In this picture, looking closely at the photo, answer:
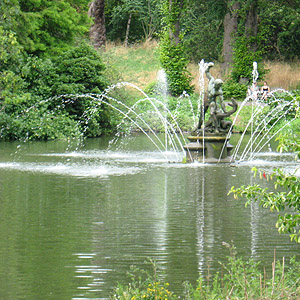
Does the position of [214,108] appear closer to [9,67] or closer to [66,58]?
[9,67]

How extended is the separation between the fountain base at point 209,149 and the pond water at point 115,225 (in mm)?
822

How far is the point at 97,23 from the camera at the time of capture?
40312 millimetres

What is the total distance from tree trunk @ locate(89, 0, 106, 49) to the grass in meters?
0.91

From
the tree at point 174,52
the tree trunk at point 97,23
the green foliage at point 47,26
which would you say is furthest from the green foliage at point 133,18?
the green foliage at point 47,26

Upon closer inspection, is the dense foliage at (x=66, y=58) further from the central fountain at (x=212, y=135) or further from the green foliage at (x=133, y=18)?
the green foliage at (x=133, y=18)

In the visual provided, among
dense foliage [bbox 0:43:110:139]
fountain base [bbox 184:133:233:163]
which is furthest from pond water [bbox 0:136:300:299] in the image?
dense foliage [bbox 0:43:110:139]

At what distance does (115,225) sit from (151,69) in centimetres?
3412

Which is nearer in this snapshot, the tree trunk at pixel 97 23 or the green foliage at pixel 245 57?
the green foliage at pixel 245 57

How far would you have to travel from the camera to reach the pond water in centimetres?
813

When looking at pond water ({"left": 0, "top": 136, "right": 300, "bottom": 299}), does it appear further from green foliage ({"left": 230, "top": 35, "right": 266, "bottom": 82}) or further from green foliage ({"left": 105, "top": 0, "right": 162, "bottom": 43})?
green foliage ({"left": 105, "top": 0, "right": 162, "bottom": 43})

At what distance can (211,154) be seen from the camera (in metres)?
20.1

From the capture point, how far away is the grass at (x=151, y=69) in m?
40.8

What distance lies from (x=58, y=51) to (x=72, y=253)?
23.1 metres

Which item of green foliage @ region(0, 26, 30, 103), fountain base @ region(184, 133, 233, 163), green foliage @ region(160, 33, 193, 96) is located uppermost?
green foliage @ region(160, 33, 193, 96)
